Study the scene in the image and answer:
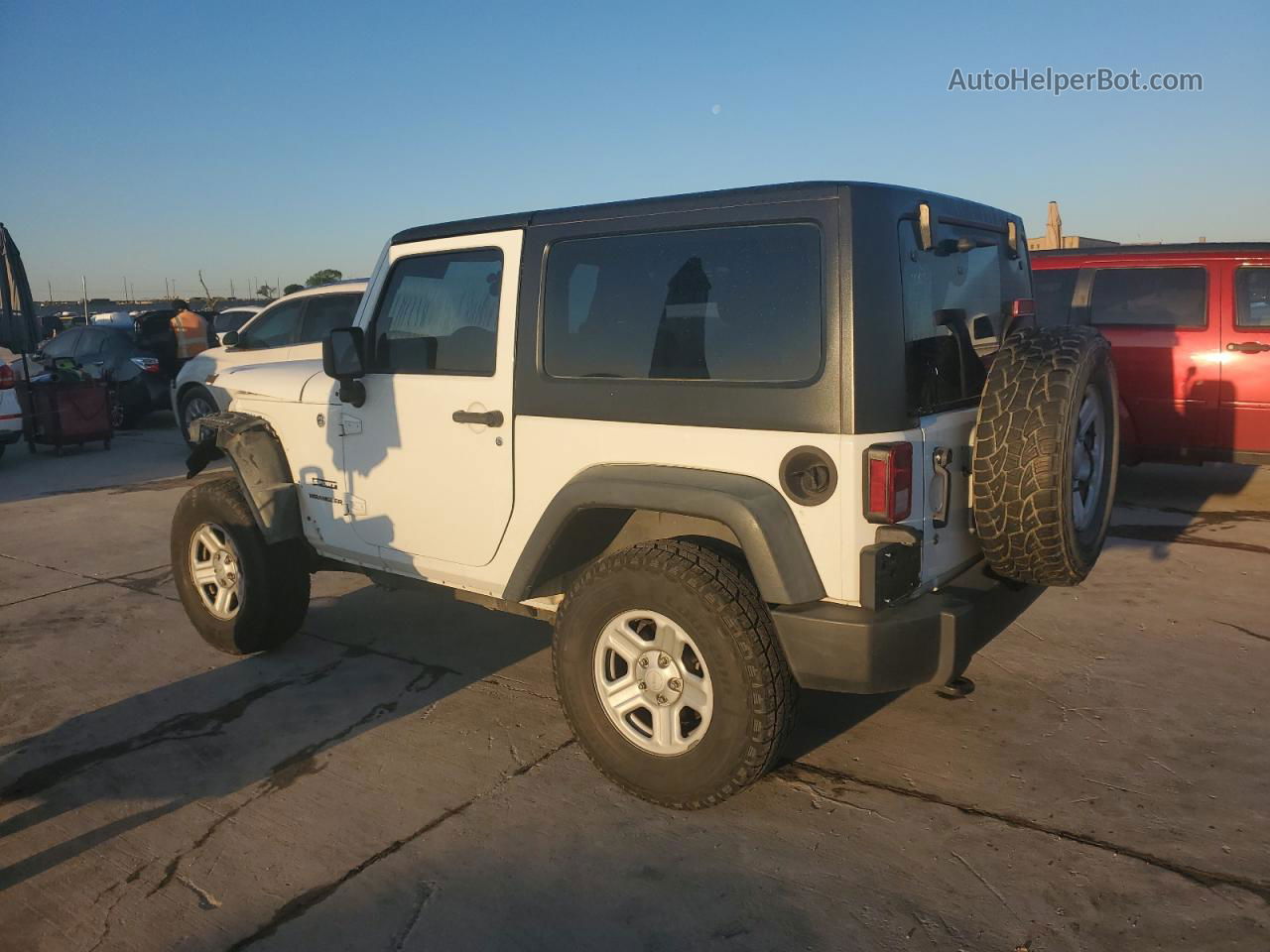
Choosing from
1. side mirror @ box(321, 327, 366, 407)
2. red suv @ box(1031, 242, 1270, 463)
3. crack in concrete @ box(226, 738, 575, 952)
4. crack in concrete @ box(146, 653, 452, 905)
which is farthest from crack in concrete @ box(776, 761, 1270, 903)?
red suv @ box(1031, 242, 1270, 463)

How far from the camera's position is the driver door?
3.75m

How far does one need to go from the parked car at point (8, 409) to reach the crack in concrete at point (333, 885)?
9.91m

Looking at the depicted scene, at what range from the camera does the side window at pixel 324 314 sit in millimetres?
9969

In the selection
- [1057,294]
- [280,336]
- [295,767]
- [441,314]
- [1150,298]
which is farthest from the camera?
[280,336]

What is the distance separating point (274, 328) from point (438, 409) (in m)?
7.42

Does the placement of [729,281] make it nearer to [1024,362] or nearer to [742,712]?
[1024,362]

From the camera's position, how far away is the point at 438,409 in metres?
3.93

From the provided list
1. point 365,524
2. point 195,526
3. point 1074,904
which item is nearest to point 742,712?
point 1074,904

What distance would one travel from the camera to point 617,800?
3400 mm

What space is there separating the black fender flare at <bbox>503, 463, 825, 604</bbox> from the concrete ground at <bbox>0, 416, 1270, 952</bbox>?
88 centimetres

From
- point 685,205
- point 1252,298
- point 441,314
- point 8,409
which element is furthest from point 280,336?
point 1252,298

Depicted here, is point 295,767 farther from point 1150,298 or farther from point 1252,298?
point 1252,298

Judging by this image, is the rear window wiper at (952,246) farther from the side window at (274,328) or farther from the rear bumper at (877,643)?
the side window at (274,328)

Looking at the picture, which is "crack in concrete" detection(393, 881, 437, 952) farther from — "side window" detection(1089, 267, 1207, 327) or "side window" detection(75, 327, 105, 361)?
"side window" detection(75, 327, 105, 361)
